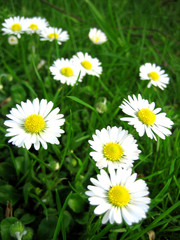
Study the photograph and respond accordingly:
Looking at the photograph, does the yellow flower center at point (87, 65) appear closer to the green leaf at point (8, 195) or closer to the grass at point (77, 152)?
the grass at point (77, 152)

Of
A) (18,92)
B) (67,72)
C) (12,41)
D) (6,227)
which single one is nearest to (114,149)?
(6,227)

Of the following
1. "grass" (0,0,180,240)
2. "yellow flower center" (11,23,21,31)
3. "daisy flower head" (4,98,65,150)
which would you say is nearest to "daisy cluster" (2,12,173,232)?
"daisy flower head" (4,98,65,150)

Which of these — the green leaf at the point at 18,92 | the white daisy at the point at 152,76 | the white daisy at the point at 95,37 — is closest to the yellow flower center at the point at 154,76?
the white daisy at the point at 152,76

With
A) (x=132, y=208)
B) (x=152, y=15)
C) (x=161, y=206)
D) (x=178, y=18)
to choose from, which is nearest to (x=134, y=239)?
(x=132, y=208)

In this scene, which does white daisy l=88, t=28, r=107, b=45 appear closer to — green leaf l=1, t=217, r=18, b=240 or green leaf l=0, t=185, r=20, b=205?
green leaf l=0, t=185, r=20, b=205

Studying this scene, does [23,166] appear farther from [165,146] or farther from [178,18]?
[178,18]

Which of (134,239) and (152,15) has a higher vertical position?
(152,15)
